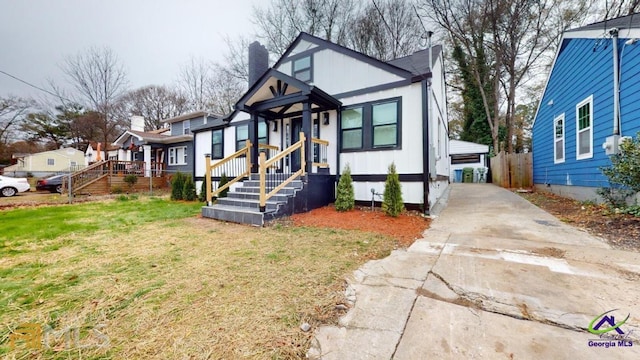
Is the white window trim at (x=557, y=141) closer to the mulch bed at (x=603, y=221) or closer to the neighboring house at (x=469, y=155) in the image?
the mulch bed at (x=603, y=221)

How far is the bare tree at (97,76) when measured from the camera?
19.2m

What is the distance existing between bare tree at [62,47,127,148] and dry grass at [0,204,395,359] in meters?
22.2

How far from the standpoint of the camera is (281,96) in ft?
23.2

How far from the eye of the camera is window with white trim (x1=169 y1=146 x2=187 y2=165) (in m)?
16.9

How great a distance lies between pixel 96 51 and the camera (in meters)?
19.2

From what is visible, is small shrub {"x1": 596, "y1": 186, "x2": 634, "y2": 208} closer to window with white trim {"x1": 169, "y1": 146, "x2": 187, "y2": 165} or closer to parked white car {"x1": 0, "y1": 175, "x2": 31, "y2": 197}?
window with white trim {"x1": 169, "y1": 146, "x2": 187, "y2": 165}

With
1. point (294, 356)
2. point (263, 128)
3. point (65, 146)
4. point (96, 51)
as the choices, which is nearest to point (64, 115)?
point (65, 146)

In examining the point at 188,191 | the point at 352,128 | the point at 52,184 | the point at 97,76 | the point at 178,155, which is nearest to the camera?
the point at 352,128

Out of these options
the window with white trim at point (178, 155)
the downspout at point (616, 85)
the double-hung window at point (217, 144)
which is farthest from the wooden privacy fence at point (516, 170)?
the window with white trim at point (178, 155)

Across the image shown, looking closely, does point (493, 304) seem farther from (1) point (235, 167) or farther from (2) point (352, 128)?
(1) point (235, 167)

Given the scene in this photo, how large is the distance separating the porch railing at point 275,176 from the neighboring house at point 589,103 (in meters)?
6.85

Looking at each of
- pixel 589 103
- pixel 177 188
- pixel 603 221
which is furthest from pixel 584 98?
pixel 177 188

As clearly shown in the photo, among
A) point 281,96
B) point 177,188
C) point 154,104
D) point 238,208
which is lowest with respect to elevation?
point 238,208

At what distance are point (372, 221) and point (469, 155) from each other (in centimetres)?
1977
